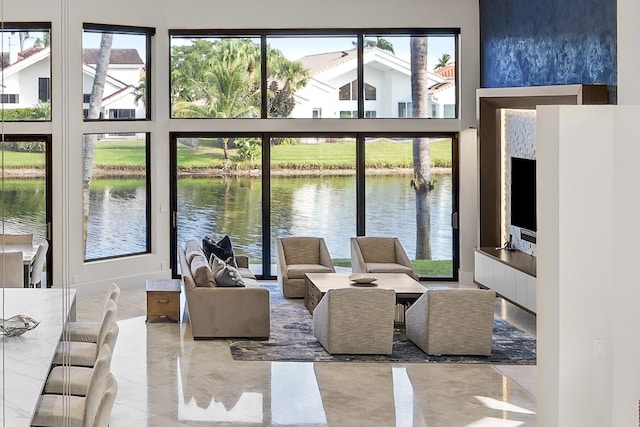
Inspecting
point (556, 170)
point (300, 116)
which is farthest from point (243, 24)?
point (556, 170)

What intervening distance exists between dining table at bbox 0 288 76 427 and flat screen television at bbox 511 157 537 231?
7.74 m

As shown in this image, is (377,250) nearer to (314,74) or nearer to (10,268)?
(314,74)

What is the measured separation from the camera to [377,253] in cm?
1373

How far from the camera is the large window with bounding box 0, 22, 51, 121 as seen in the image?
2367mm

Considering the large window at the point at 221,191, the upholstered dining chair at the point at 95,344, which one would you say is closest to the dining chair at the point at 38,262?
the upholstered dining chair at the point at 95,344

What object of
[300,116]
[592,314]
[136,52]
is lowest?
[592,314]

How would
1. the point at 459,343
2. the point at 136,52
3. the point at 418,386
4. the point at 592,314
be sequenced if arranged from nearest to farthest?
the point at 592,314 → the point at 418,386 → the point at 459,343 → the point at 136,52

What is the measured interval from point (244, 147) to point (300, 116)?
97cm

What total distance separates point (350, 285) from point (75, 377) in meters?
5.39

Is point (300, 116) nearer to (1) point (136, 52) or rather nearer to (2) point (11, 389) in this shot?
(1) point (136, 52)

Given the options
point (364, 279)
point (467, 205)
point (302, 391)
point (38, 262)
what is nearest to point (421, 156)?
point (467, 205)

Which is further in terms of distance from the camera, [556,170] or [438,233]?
[438,233]

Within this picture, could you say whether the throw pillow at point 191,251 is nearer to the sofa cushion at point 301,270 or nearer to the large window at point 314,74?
the sofa cushion at point 301,270

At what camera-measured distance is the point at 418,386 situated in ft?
28.9
